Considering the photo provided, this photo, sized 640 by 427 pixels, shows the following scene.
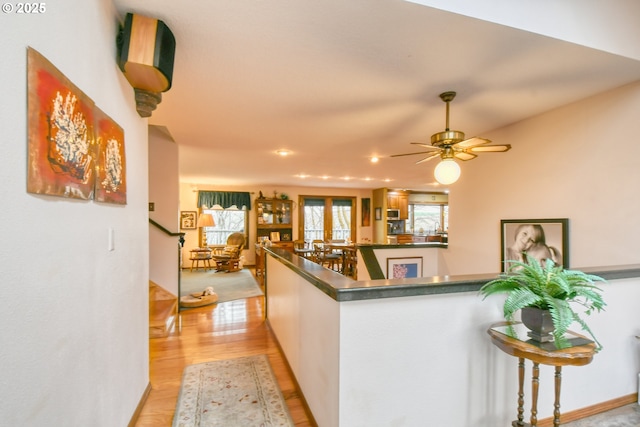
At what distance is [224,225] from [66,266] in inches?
293

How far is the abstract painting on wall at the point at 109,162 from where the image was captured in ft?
4.08

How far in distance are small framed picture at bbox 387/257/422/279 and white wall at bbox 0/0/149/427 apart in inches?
117

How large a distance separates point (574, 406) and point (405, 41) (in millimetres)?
2510

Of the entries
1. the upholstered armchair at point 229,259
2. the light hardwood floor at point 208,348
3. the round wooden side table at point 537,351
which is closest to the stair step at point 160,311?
the light hardwood floor at point 208,348

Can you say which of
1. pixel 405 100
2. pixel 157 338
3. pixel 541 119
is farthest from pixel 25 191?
pixel 541 119

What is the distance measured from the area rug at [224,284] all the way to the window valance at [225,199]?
A: 6.25 ft

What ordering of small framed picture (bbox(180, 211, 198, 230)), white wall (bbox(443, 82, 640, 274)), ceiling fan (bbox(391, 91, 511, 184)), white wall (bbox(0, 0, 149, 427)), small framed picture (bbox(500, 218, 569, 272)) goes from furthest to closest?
small framed picture (bbox(180, 211, 198, 230)) < small framed picture (bbox(500, 218, 569, 272)) < ceiling fan (bbox(391, 91, 511, 184)) < white wall (bbox(443, 82, 640, 274)) < white wall (bbox(0, 0, 149, 427))

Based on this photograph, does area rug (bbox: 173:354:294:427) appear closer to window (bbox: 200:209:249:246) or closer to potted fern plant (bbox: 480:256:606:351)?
potted fern plant (bbox: 480:256:606:351)

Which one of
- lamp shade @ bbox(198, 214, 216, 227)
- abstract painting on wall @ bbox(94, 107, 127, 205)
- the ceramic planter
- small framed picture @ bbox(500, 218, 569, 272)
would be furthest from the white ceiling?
lamp shade @ bbox(198, 214, 216, 227)

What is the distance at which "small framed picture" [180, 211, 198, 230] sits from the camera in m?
7.80

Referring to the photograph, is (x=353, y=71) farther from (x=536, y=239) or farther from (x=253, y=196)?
(x=253, y=196)

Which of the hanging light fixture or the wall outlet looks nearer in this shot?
the wall outlet

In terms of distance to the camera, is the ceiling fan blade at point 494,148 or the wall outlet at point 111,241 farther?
the ceiling fan blade at point 494,148

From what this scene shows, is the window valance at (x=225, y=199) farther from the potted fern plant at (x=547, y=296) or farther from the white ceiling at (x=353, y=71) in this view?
the potted fern plant at (x=547, y=296)
